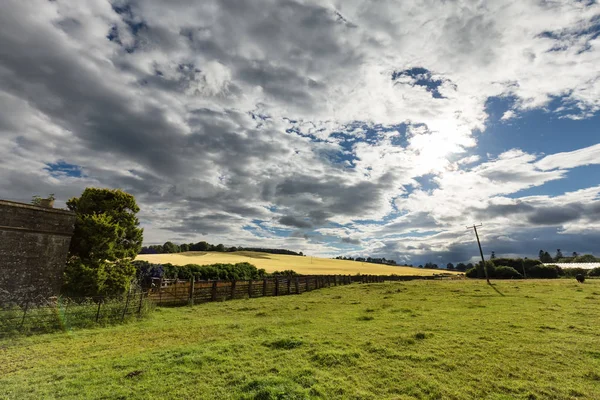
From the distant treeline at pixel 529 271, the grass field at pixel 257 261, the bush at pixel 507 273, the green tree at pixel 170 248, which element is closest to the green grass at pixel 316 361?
the grass field at pixel 257 261

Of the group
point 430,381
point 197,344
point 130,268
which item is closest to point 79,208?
point 130,268

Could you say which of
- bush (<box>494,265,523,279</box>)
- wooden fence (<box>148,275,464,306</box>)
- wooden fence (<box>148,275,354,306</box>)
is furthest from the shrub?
wooden fence (<box>148,275,354,306</box>)

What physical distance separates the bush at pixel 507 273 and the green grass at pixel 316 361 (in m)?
64.7

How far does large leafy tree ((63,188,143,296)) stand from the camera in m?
19.2

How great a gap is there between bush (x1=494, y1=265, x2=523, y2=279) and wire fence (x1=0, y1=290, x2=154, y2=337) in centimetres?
7881

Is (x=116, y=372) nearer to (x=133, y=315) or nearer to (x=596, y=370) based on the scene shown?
(x=133, y=315)

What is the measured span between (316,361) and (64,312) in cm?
1386

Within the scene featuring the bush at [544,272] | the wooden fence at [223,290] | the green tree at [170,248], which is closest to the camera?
the wooden fence at [223,290]

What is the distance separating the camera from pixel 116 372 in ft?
29.2

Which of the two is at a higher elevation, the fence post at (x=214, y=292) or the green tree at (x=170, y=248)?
the green tree at (x=170, y=248)

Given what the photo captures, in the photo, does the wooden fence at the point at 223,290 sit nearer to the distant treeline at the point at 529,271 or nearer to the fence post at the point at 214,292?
the fence post at the point at 214,292

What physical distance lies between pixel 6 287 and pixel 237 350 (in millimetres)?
15631

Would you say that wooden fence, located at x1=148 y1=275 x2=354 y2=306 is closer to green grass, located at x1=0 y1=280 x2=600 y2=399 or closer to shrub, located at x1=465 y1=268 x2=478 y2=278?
green grass, located at x1=0 y1=280 x2=600 y2=399

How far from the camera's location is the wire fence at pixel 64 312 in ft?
44.5
